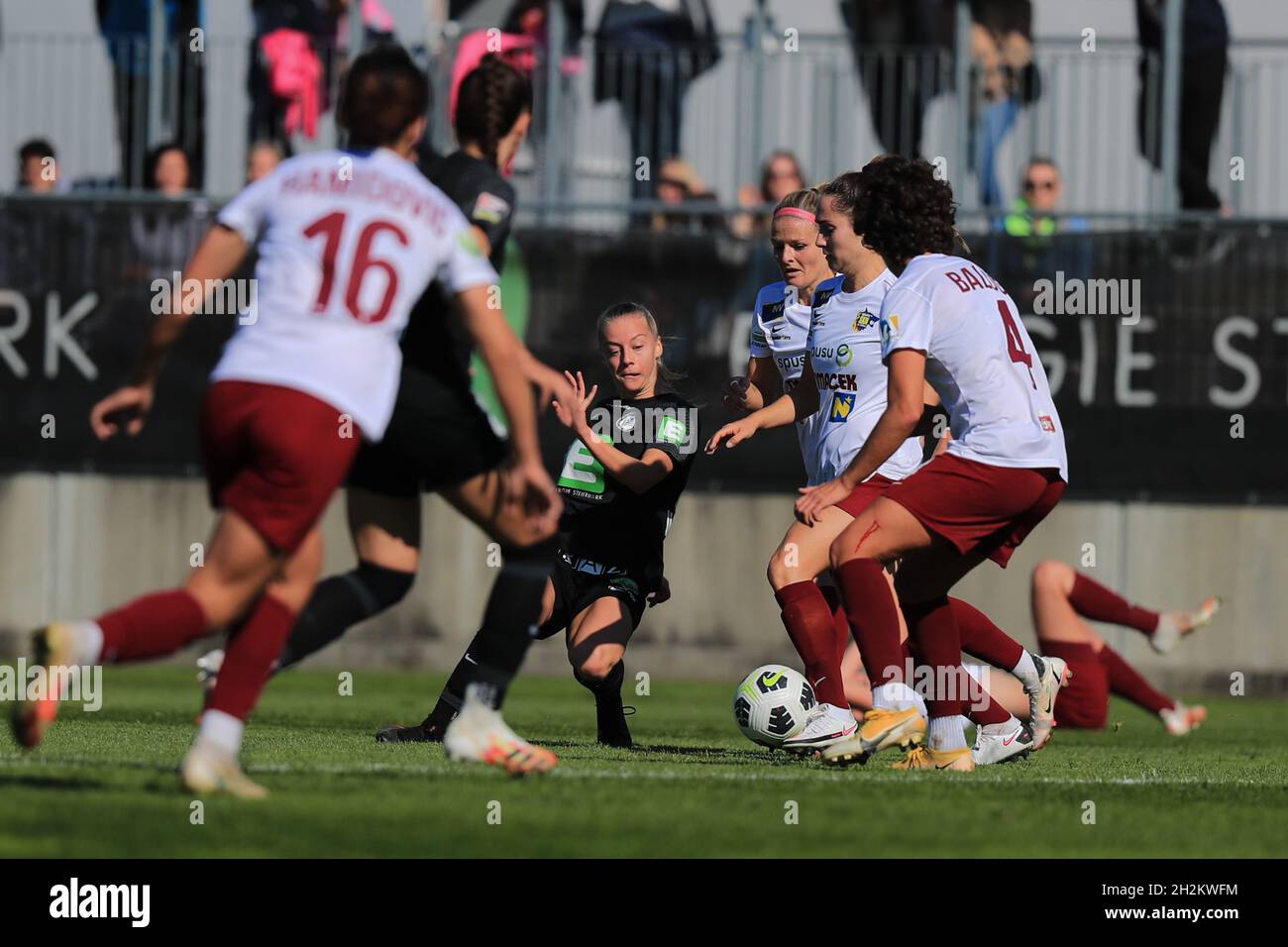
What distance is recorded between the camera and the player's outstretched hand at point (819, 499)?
23.7 ft

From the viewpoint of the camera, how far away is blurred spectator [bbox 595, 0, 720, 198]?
14578 millimetres

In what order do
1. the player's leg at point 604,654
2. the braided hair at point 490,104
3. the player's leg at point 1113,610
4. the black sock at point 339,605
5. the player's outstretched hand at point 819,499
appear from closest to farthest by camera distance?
1. the black sock at point 339,605
2. the braided hair at point 490,104
3. the player's outstretched hand at point 819,499
4. the player's leg at point 604,654
5. the player's leg at point 1113,610

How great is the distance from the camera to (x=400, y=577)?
267 inches

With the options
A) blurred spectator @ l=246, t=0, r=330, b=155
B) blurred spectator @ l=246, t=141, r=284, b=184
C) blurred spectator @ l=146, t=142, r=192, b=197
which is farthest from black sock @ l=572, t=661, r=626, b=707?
blurred spectator @ l=146, t=142, r=192, b=197


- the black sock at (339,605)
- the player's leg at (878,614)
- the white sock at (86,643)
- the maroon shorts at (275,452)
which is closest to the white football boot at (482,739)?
the black sock at (339,605)

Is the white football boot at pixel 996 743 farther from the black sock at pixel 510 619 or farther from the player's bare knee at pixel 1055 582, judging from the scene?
the black sock at pixel 510 619

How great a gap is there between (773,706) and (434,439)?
2333 mm

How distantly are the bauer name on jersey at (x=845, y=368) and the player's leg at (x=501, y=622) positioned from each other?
7.12 feet

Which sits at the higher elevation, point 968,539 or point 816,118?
point 816,118

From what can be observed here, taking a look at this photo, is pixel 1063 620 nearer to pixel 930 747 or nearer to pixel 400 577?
pixel 930 747

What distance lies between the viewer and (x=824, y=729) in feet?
26.1

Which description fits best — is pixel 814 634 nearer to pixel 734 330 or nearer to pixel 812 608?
pixel 812 608
